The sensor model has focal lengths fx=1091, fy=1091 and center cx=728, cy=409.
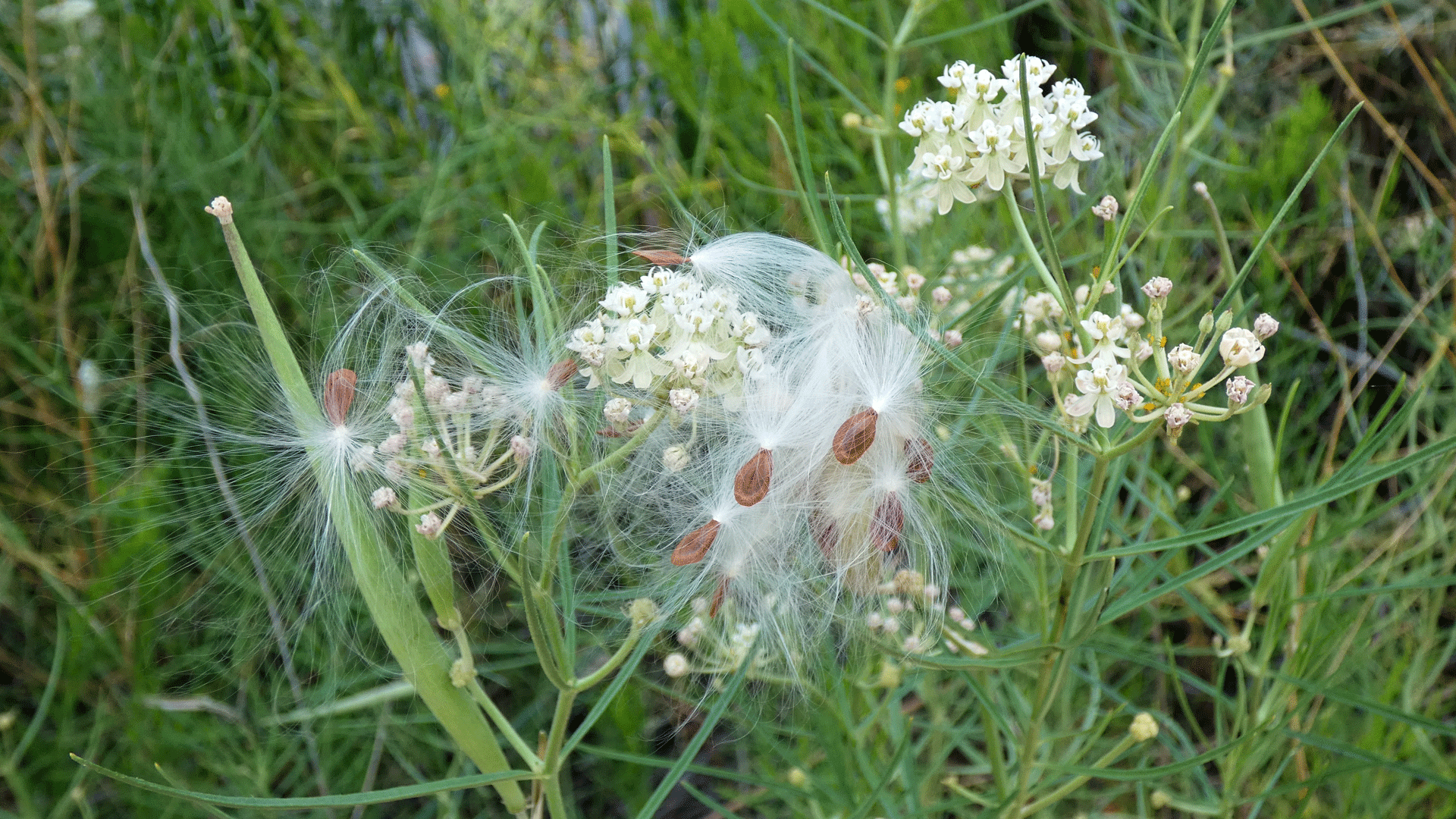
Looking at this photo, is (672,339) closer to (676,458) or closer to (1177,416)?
(676,458)

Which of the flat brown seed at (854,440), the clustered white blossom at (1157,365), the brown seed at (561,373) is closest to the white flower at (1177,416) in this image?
the clustered white blossom at (1157,365)

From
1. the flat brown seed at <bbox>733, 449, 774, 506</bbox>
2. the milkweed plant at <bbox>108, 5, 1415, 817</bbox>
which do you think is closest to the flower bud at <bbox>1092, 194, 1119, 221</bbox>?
the milkweed plant at <bbox>108, 5, 1415, 817</bbox>

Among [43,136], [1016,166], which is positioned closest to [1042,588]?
[1016,166]

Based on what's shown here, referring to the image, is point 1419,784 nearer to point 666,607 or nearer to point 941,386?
point 941,386

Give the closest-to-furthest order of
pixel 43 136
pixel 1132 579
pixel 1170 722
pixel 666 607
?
1. pixel 666 607
2. pixel 1132 579
3. pixel 1170 722
4. pixel 43 136

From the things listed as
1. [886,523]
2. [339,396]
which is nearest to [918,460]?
[886,523]
